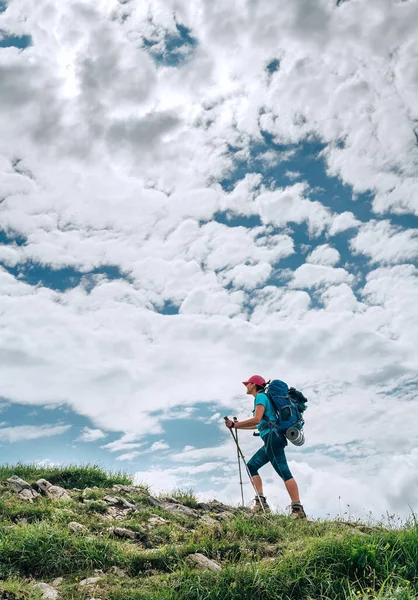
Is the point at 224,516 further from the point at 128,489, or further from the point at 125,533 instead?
the point at 128,489

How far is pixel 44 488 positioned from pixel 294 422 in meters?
5.59

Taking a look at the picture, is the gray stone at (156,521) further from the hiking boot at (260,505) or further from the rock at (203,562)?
the rock at (203,562)

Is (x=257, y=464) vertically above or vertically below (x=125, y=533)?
above

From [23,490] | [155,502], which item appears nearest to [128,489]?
[155,502]

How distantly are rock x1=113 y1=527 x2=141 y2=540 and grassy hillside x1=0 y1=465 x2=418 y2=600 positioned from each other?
2cm

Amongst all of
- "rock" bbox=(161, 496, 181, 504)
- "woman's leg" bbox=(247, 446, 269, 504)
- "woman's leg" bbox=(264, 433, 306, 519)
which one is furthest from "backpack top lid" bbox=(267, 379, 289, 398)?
"rock" bbox=(161, 496, 181, 504)

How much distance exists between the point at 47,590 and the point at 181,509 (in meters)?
5.01

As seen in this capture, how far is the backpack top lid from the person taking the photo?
11039 millimetres

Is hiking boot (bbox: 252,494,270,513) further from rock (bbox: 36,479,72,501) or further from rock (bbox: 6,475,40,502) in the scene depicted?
rock (bbox: 6,475,40,502)

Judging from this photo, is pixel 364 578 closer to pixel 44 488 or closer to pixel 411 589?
pixel 411 589

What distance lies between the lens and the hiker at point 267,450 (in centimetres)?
1068

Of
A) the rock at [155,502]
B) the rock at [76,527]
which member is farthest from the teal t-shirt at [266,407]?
the rock at [76,527]

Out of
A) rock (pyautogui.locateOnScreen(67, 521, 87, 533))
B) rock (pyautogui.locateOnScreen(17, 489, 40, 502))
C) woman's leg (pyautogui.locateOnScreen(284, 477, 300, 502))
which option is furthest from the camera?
rock (pyautogui.locateOnScreen(17, 489, 40, 502))

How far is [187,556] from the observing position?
763cm
